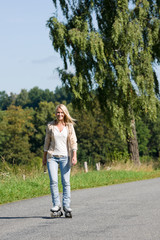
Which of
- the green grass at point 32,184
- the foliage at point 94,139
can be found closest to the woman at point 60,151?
the green grass at point 32,184

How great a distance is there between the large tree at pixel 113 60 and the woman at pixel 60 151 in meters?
15.6

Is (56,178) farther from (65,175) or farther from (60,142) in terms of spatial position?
(60,142)

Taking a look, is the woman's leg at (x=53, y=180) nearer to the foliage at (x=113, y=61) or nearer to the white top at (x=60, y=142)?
the white top at (x=60, y=142)

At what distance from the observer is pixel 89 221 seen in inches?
301

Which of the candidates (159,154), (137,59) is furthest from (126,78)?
(159,154)

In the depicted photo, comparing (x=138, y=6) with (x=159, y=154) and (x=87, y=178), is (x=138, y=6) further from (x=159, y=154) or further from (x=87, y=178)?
(x=159, y=154)

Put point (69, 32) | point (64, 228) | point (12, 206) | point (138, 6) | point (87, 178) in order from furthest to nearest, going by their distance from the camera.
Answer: point (138, 6), point (69, 32), point (87, 178), point (12, 206), point (64, 228)

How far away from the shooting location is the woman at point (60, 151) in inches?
324

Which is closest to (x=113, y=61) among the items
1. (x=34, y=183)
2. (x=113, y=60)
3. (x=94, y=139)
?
(x=113, y=60)

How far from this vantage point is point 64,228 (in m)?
7.02

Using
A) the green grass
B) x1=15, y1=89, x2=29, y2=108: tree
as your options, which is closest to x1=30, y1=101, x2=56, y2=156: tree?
the green grass

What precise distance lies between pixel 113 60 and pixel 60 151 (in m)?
16.7

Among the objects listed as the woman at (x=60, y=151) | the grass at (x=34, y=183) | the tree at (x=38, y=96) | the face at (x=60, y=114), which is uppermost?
the tree at (x=38, y=96)

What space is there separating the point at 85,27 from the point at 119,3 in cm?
224
